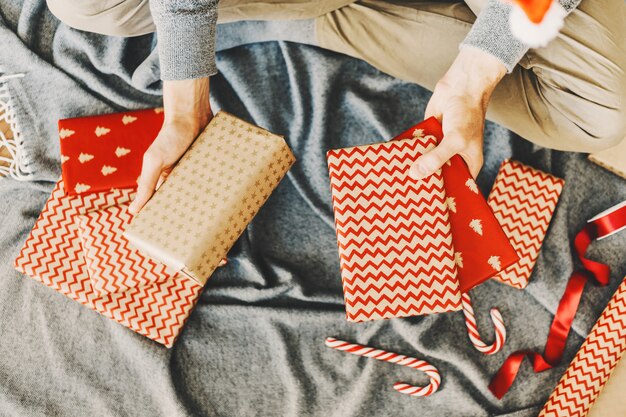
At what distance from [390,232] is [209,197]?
27 cm

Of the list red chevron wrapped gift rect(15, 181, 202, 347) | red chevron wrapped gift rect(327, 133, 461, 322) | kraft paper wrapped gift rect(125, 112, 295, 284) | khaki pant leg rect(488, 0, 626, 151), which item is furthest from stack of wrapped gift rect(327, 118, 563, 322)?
red chevron wrapped gift rect(15, 181, 202, 347)

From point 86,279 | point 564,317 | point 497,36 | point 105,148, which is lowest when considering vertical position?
point 86,279

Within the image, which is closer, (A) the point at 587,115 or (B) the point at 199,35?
(B) the point at 199,35

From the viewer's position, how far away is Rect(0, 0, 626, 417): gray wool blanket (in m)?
0.98

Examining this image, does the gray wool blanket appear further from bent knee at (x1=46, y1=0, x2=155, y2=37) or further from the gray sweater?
the gray sweater

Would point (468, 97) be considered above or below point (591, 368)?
above

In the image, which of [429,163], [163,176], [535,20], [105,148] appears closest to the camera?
[535,20]

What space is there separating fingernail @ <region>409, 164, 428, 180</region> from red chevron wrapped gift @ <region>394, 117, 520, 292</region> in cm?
7

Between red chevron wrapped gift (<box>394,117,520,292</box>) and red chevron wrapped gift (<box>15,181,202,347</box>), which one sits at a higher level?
red chevron wrapped gift (<box>394,117,520,292</box>)

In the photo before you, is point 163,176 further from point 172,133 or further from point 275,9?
point 275,9

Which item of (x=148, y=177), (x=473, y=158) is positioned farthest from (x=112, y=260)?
(x=473, y=158)

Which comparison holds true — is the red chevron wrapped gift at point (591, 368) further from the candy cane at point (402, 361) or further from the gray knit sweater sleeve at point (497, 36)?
the gray knit sweater sleeve at point (497, 36)

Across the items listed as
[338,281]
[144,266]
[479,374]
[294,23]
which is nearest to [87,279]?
[144,266]

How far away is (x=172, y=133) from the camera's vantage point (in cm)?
85
